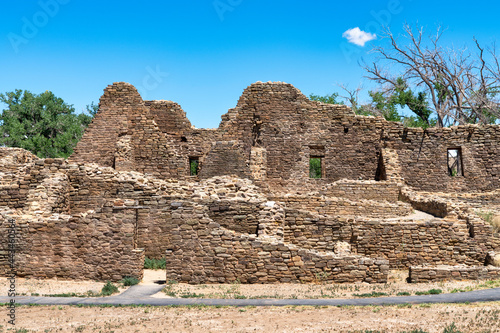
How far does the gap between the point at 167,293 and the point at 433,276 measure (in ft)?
21.6

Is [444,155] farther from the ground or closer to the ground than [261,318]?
farther from the ground

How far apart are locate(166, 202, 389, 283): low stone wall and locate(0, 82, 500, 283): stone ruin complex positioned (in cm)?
3

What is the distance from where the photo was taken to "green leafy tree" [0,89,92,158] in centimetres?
3734

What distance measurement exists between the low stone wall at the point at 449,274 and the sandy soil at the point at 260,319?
2894 millimetres

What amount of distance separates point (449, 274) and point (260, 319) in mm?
6135

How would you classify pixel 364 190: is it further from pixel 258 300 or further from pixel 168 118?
pixel 258 300

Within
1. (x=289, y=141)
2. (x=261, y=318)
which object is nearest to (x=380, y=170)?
(x=289, y=141)

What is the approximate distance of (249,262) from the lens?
12.1 metres

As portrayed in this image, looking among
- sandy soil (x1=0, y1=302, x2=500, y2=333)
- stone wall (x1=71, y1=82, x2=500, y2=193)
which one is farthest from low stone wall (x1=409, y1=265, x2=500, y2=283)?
stone wall (x1=71, y1=82, x2=500, y2=193)

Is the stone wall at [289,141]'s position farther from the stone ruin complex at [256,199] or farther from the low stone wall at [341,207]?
the low stone wall at [341,207]

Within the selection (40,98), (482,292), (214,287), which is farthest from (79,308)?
(40,98)

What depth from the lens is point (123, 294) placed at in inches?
437

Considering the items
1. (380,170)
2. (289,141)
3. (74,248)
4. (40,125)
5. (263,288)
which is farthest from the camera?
(40,125)

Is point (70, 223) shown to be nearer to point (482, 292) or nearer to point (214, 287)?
point (214, 287)
